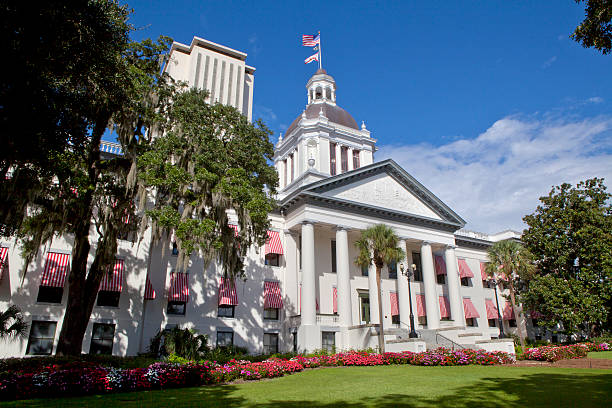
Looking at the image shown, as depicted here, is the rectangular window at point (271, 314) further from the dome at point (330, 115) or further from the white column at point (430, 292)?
the dome at point (330, 115)

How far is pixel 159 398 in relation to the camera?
38.9ft

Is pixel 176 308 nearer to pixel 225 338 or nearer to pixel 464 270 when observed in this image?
pixel 225 338

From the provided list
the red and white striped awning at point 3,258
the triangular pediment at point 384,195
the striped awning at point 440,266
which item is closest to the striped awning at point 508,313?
the striped awning at point 440,266

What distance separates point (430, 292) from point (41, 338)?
2703cm

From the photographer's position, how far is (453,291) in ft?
116

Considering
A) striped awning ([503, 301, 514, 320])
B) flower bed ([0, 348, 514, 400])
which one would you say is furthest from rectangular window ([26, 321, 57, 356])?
striped awning ([503, 301, 514, 320])

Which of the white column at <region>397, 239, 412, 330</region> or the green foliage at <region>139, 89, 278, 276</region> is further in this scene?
the white column at <region>397, 239, 412, 330</region>

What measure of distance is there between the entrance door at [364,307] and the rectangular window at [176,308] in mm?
14300

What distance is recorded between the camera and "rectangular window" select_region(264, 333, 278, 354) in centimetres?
2979

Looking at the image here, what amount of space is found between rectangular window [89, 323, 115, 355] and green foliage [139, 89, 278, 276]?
8.74 metres

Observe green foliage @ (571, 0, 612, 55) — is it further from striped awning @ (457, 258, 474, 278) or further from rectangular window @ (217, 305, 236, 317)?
striped awning @ (457, 258, 474, 278)

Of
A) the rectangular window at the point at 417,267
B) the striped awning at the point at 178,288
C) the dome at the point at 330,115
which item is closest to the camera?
the striped awning at the point at 178,288

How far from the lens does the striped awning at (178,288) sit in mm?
26273

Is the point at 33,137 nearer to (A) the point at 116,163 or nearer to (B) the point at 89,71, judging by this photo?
(B) the point at 89,71
